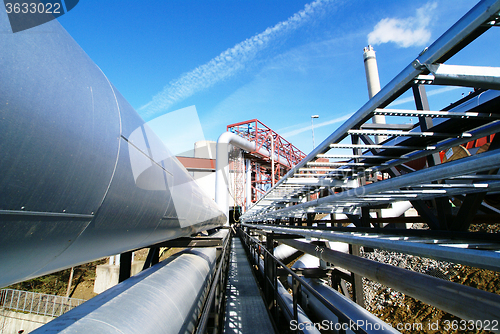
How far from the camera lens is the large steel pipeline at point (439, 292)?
4.07 feet

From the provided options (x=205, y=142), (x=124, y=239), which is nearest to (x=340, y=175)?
(x=124, y=239)

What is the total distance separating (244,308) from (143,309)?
12.7 ft

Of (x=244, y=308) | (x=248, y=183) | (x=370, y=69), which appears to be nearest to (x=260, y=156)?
(x=248, y=183)

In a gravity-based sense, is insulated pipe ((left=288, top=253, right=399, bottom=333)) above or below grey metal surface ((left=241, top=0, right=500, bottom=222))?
below

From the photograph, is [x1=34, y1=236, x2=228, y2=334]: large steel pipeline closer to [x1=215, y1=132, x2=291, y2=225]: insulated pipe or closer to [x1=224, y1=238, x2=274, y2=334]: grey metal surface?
[x1=224, y1=238, x2=274, y2=334]: grey metal surface

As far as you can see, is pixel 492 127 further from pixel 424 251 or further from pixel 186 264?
pixel 186 264

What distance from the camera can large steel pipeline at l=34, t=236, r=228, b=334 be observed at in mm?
1332

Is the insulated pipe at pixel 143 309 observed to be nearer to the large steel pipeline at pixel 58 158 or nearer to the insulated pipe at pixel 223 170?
the large steel pipeline at pixel 58 158

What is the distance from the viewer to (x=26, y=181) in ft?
2.39

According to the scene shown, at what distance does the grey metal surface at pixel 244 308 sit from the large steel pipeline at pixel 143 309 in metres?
1.84

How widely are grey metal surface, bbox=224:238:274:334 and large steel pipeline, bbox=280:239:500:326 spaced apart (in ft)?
7.94

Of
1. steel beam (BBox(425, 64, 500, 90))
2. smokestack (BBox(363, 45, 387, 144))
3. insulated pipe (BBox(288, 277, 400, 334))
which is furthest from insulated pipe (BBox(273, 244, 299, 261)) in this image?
smokestack (BBox(363, 45, 387, 144))

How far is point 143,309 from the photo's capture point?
164 centimetres

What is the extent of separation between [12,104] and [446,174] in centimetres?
182
